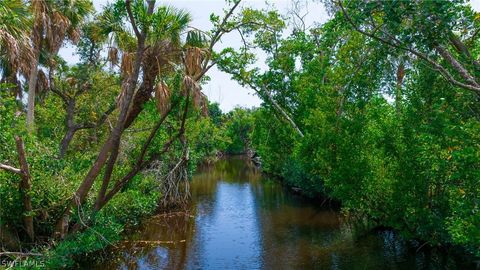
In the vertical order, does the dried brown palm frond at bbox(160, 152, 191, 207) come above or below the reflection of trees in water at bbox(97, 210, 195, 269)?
above

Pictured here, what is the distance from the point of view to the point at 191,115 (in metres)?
14.4

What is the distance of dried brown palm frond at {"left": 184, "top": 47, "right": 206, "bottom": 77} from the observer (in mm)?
10992

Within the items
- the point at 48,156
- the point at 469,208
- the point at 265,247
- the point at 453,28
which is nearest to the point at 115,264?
Answer: the point at 48,156

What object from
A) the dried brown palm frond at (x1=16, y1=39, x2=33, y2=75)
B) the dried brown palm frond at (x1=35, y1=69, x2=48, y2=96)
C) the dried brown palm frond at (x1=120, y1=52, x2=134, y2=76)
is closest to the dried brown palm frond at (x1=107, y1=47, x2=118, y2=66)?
the dried brown palm frond at (x1=120, y1=52, x2=134, y2=76)

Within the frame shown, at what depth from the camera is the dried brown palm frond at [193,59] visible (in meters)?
11.0

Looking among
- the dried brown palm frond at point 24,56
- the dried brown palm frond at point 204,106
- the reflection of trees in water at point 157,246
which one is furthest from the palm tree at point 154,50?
Answer: the reflection of trees in water at point 157,246

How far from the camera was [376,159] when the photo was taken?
14859 millimetres

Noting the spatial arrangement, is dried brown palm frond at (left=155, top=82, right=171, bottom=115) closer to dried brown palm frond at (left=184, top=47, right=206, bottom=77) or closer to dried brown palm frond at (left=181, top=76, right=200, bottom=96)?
dried brown palm frond at (left=181, top=76, right=200, bottom=96)

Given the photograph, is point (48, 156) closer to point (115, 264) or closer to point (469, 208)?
point (115, 264)

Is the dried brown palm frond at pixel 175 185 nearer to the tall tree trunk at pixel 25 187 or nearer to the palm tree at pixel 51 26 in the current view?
the palm tree at pixel 51 26

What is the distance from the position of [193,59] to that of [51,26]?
7.62 meters

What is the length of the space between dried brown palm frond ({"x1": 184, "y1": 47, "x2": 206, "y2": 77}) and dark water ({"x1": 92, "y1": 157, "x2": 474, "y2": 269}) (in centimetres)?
604

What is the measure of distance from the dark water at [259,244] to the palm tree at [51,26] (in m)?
6.27

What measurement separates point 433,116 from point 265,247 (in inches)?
288
